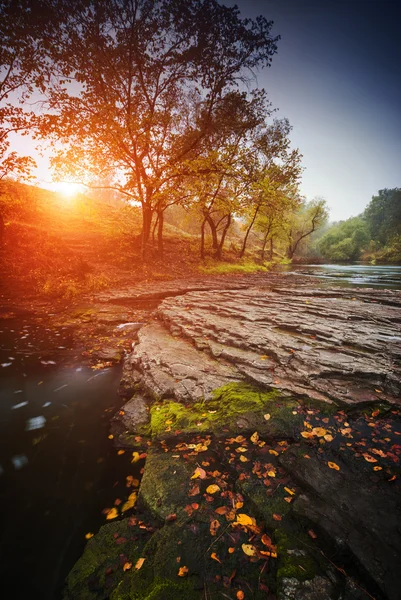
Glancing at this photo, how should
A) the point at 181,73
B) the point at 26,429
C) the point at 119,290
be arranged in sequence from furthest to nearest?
the point at 181,73 < the point at 119,290 < the point at 26,429

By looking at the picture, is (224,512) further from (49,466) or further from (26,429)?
(26,429)

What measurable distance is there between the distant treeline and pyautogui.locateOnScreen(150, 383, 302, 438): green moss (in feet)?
173

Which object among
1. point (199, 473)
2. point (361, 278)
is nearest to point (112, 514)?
point (199, 473)

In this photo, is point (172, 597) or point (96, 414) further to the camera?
point (96, 414)

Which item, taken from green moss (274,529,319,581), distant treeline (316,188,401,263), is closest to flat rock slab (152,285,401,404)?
green moss (274,529,319,581)

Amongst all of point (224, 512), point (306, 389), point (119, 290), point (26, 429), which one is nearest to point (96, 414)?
point (26, 429)

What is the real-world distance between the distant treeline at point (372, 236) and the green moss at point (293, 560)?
179 feet

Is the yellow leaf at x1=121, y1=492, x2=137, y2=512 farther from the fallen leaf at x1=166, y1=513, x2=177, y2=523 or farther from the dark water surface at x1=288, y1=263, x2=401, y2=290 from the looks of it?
the dark water surface at x1=288, y1=263, x2=401, y2=290

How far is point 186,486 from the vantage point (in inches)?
114

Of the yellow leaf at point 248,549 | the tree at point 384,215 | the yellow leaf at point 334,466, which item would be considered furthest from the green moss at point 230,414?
the tree at point 384,215

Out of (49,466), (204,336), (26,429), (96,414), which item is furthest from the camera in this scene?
(204,336)

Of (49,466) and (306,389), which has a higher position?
(306,389)

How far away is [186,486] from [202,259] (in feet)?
73.0

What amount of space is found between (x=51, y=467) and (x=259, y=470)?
281 centimetres
